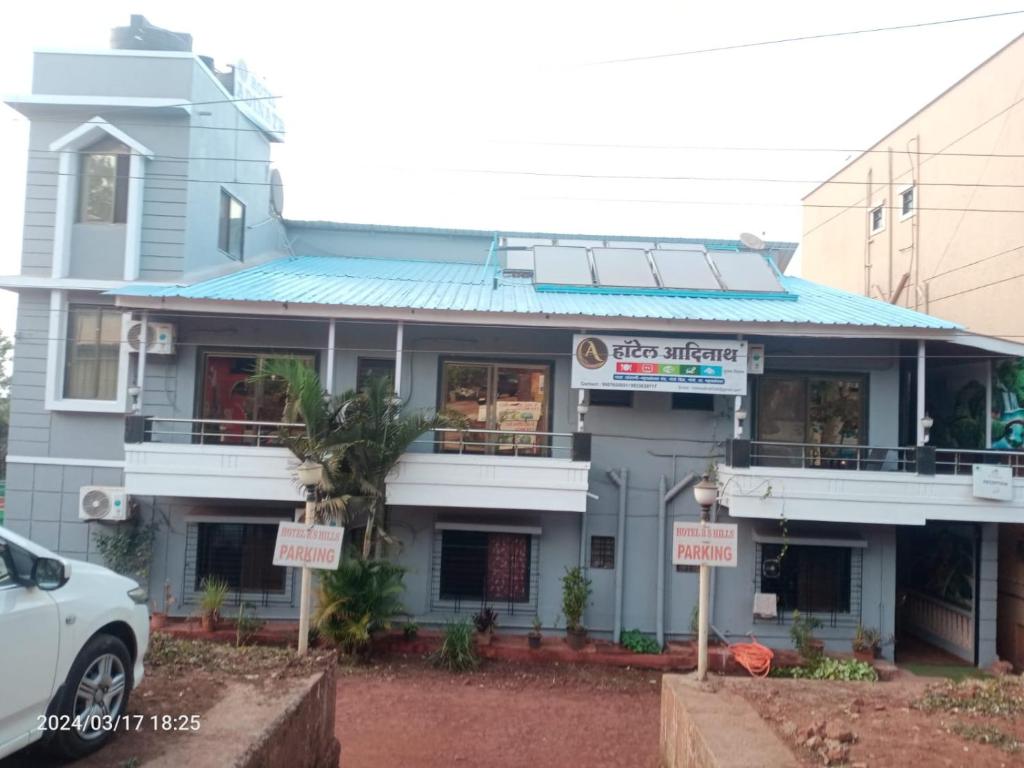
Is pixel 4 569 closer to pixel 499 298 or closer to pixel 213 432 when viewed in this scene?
pixel 213 432

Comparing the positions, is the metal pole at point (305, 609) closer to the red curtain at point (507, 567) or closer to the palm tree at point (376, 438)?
the palm tree at point (376, 438)

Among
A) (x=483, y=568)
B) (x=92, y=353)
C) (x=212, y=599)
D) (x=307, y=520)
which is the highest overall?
(x=92, y=353)

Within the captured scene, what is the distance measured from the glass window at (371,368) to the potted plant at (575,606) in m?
4.20

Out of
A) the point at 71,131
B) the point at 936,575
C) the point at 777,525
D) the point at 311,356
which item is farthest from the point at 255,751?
the point at 936,575

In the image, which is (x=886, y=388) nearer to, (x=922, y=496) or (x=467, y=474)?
(x=922, y=496)

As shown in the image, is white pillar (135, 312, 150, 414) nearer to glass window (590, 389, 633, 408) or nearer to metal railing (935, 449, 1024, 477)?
glass window (590, 389, 633, 408)

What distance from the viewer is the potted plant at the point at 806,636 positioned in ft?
36.7

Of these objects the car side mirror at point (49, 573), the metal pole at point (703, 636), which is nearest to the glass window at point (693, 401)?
the metal pole at point (703, 636)

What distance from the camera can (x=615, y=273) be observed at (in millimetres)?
13352

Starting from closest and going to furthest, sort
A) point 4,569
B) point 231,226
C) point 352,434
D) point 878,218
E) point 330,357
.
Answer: point 4,569 < point 352,434 < point 330,357 < point 231,226 < point 878,218

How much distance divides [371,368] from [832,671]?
815cm

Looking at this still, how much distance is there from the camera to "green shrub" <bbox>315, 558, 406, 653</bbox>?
10.2 meters

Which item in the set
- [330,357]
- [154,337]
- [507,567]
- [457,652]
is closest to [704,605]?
[457,652]

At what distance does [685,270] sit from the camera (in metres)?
13.6
